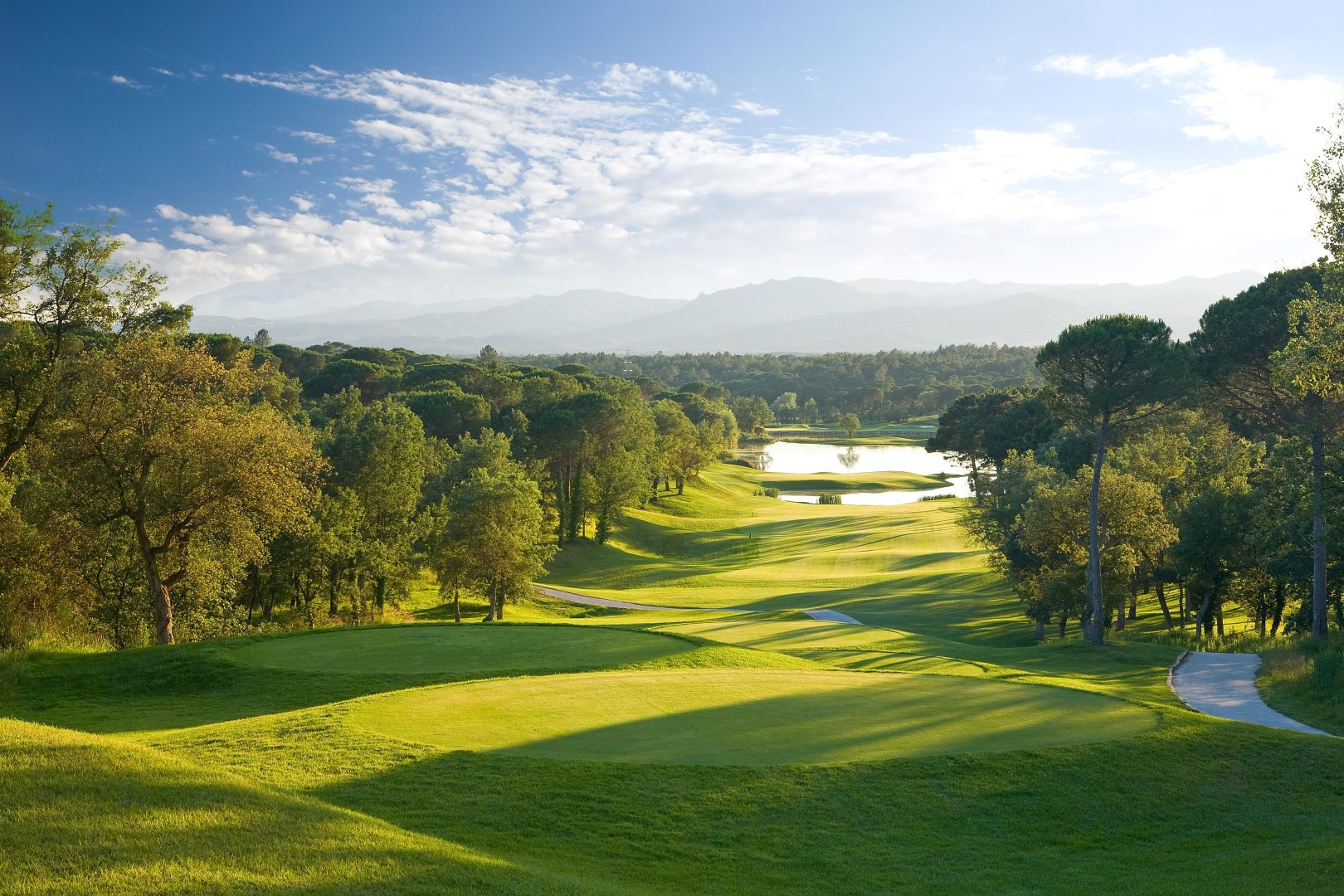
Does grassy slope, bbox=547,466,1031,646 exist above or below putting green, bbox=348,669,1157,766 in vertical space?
below

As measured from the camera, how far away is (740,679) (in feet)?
52.1

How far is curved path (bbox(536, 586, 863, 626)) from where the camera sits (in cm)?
3581

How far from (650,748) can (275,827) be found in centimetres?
509

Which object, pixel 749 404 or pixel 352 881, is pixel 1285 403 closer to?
pixel 352 881

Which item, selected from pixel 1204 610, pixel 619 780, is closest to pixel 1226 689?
pixel 1204 610

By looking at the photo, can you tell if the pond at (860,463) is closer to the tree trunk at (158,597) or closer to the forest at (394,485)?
the forest at (394,485)

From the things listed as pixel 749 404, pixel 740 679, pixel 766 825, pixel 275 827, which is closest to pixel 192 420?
pixel 740 679

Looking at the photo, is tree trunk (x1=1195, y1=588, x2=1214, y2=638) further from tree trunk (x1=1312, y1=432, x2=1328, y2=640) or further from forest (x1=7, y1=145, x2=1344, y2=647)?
tree trunk (x1=1312, y1=432, x2=1328, y2=640)

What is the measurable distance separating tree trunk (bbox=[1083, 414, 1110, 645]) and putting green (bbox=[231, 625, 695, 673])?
659 inches

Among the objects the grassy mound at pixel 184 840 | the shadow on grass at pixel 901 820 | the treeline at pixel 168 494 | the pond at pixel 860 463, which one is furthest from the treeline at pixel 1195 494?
the pond at pixel 860 463

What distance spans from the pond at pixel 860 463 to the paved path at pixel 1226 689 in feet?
224

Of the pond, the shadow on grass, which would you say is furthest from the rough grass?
the pond

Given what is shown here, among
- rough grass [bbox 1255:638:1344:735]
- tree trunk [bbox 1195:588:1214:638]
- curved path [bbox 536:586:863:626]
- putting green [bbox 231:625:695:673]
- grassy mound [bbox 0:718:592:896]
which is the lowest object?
curved path [bbox 536:586:863:626]

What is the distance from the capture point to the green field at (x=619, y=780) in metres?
7.52
